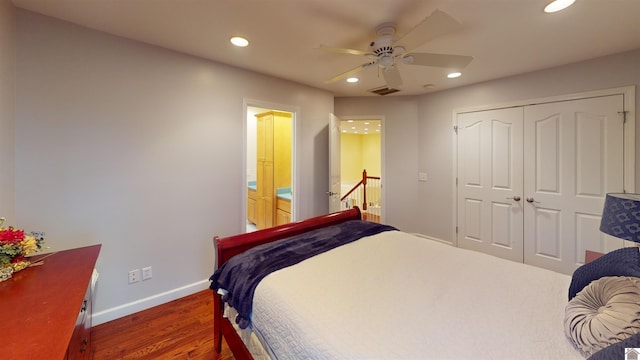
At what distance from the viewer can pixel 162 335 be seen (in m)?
2.01

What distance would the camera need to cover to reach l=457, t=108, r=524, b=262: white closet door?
3281 millimetres

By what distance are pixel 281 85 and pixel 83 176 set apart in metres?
2.23

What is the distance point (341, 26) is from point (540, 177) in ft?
9.83

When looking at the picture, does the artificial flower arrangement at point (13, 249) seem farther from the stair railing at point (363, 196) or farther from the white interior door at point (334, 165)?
the stair railing at point (363, 196)

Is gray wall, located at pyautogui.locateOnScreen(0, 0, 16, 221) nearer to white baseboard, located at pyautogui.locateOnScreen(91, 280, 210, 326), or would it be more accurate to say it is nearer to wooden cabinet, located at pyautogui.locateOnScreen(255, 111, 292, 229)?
white baseboard, located at pyautogui.locateOnScreen(91, 280, 210, 326)

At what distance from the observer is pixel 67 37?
1.96 m

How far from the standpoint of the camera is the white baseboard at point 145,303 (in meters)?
2.13

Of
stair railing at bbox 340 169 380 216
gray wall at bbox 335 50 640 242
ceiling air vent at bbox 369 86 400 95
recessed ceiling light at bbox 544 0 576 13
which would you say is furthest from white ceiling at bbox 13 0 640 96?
stair railing at bbox 340 169 380 216

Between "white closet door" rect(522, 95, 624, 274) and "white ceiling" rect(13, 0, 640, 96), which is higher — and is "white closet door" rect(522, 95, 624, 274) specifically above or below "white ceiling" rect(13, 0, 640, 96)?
below

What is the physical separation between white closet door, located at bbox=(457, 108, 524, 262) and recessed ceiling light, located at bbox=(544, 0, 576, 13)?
1.71m

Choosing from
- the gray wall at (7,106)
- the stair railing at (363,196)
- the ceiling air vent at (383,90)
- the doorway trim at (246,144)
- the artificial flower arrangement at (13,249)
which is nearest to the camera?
the artificial flower arrangement at (13,249)

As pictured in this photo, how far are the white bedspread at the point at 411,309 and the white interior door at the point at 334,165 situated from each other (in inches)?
77.7

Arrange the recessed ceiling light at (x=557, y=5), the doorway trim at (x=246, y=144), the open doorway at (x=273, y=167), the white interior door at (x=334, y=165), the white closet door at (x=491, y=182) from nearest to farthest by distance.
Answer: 1. the recessed ceiling light at (x=557, y=5)
2. the doorway trim at (x=246, y=144)
3. the white closet door at (x=491, y=182)
4. the white interior door at (x=334, y=165)
5. the open doorway at (x=273, y=167)

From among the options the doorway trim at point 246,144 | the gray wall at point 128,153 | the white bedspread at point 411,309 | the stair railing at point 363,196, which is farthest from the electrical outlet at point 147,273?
the stair railing at point 363,196
